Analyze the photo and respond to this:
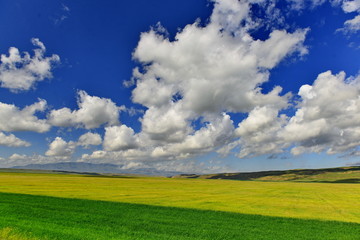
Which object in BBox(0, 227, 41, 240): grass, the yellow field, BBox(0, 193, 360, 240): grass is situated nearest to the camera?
BBox(0, 227, 41, 240): grass

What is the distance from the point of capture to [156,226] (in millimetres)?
26078

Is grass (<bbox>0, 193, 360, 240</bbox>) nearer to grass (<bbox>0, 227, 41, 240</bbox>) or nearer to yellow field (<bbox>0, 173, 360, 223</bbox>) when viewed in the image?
grass (<bbox>0, 227, 41, 240</bbox>)

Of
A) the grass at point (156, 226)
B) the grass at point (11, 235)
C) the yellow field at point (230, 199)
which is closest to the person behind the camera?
the grass at point (11, 235)

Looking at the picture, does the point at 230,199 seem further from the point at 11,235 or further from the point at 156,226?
the point at 11,235

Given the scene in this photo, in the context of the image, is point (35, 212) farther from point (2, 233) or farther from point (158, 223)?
point (158, 223)

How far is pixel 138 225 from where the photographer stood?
2631cm

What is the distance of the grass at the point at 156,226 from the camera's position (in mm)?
21656

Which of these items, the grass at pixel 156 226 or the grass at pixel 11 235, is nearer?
the grass at pixel 11 235

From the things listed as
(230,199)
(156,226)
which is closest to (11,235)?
(156,226)

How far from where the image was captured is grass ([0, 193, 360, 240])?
2166 cm

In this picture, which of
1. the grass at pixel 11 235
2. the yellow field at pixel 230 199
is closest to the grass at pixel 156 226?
the grass at pixel 11 235

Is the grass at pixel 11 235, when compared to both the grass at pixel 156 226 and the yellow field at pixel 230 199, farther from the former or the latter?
the yellow field at pixel 230 199

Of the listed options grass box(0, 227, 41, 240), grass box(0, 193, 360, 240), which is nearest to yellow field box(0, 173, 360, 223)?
grass box(0, 193, 360, 240)

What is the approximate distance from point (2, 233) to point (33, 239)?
3035mm
